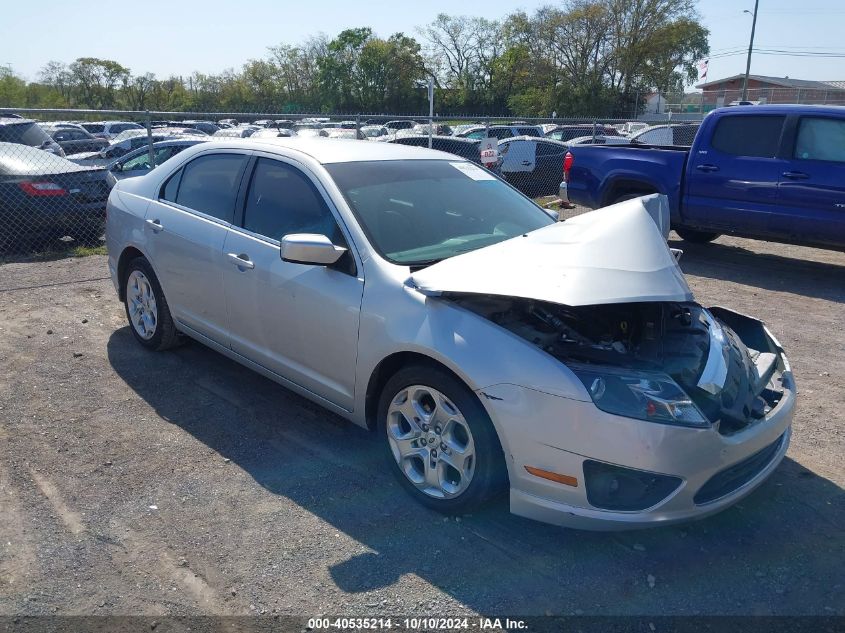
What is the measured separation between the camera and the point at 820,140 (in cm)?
761

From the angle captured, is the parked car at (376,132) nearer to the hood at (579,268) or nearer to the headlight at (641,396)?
the hood at (579,268)

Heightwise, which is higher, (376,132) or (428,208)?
(376,132)

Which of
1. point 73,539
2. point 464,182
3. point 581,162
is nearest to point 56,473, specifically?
point 73,539

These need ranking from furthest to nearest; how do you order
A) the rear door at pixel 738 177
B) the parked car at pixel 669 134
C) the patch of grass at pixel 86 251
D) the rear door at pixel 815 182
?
the parked car at pixel 669 134, the patch of grass at pixel 86 251, the rear door at pixel 738 177, the rear door at pixel 815 182

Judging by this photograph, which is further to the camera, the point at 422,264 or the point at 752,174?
the point at 752,174

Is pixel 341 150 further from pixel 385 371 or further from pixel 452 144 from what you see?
pixel 452 144

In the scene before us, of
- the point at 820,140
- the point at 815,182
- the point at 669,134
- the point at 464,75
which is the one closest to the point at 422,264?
the point at 815,182

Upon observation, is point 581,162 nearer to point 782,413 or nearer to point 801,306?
point 801,306

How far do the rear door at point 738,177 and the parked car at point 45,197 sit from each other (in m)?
7.92

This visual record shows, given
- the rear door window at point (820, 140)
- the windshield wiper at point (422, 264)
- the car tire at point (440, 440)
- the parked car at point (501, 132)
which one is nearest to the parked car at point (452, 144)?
the rear door window at point (820, 140)

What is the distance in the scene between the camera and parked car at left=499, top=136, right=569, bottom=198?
1598 centimetres

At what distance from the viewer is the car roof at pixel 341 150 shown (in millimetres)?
4164

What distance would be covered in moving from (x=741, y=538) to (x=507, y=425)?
127 centimetres

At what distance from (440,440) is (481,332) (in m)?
0.56
